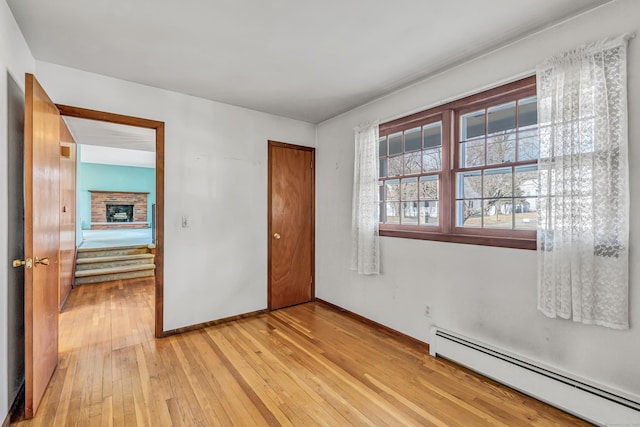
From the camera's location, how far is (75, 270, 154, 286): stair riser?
502 centimetres

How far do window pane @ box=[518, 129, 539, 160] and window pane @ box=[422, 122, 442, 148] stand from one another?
681mm

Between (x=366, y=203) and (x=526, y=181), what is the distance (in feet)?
4.87

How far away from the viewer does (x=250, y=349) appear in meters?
2.80

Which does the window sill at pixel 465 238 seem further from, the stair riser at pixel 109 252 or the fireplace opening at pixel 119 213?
the fireplace opening at pixel 119 213

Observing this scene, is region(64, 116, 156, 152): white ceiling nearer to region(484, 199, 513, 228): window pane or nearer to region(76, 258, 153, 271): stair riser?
region(76, 258, 153, 271): stair riser

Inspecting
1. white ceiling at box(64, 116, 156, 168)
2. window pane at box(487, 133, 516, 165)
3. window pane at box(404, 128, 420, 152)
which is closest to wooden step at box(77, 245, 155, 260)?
white ceiling at box(64, 116, 156, 168)

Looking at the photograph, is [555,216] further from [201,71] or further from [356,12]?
[201,71]

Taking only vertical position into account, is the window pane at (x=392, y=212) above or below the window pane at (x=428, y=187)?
below

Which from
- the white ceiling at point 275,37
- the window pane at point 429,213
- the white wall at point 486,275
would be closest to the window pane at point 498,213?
the white wall at point 486,275

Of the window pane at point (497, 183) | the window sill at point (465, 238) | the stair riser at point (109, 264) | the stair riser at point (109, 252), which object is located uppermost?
the window pane at point (497, 183)

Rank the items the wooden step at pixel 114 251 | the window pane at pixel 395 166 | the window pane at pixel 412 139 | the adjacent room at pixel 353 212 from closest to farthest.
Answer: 1. the adjacent room at pixel 353 212
2. the window pane at pixel 412 139
3. the window pane at pixel 395 166
4. the wooden step at pixel 114 251

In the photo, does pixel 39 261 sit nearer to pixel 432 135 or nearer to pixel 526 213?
pixel 432 135

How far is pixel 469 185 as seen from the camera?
2572 mm

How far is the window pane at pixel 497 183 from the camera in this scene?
2.32 meters
